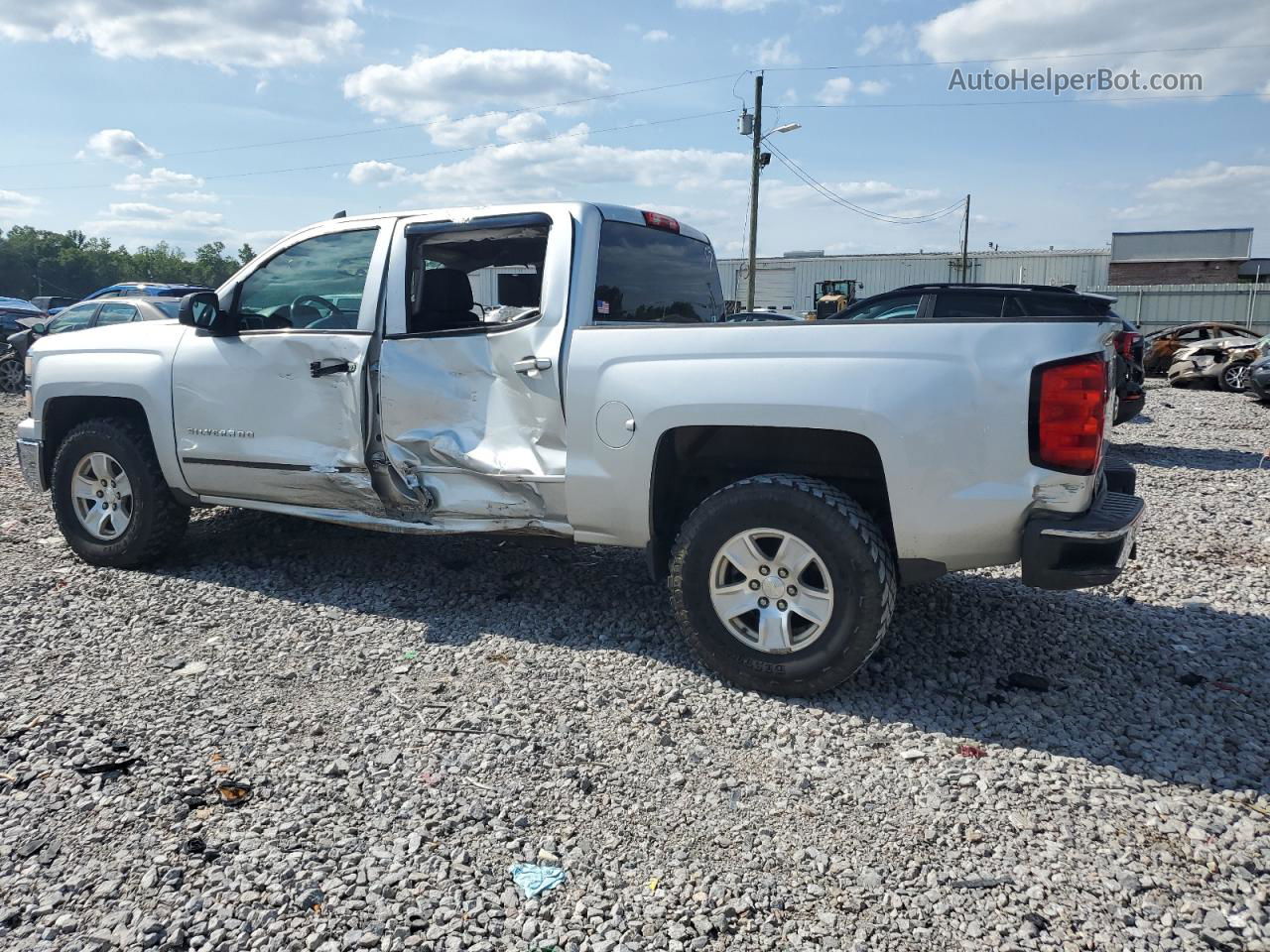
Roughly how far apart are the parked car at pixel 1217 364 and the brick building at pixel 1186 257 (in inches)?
1192

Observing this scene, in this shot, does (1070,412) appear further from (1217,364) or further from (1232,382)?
(1217,364)

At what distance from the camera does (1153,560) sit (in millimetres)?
5918

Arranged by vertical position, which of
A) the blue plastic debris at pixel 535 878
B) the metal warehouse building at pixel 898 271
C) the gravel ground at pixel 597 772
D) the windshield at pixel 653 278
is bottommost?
the blue plastic debris at pixel 535 878

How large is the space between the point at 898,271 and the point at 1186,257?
1684 centimetres

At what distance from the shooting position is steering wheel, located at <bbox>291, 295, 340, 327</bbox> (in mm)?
4836

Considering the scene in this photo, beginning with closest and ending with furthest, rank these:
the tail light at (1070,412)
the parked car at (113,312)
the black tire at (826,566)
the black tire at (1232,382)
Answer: the tail light at (1070,412) → the black tire at (826,566) → the parked car at (113,312) → the black tire at (1232,382)

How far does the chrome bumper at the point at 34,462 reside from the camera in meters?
5.57

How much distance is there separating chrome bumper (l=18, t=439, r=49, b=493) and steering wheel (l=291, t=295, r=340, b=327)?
199cm

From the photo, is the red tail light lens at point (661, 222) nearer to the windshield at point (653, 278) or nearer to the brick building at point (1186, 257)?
the windshield at point (653, 278)

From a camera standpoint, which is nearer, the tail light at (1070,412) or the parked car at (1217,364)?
the tail light at (1070,412)

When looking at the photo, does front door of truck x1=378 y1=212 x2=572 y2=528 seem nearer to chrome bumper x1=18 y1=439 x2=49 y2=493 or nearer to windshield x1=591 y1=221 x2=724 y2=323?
windshield x1=591 y1=221 x2=724 y2=323

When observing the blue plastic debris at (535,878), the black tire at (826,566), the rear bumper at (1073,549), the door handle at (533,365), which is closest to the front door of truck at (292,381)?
the door handle at (533,365)

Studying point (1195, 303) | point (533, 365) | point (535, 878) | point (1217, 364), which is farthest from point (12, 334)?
point (1195, 303)

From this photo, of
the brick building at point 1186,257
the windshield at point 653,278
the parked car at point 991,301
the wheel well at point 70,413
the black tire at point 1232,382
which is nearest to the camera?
the windshield at point 653,278
